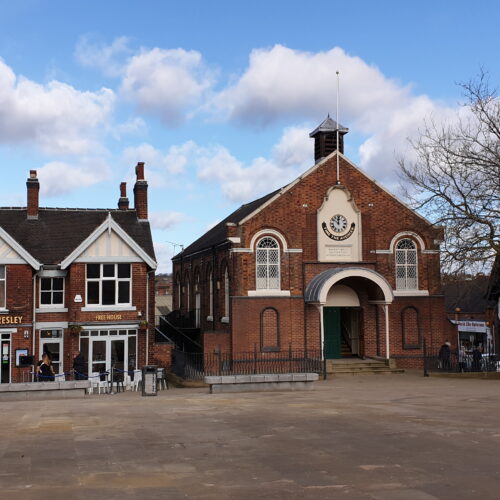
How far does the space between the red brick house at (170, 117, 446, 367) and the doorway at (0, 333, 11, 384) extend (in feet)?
28.3

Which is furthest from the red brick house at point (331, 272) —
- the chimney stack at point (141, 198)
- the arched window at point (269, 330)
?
the chimney stack at point (141, 198)

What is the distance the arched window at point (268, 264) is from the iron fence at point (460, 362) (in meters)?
7.42

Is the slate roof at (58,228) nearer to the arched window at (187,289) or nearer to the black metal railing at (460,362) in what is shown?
the arched window at (187,289)

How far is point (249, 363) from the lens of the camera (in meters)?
29.2

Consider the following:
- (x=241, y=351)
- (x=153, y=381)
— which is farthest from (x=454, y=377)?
(x=153, y=381)

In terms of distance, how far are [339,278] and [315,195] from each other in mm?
4322

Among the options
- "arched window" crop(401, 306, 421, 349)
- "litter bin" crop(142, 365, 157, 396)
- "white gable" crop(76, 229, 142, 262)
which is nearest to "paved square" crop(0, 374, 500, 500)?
"litter bin" crop(142, 365, 157, 396)

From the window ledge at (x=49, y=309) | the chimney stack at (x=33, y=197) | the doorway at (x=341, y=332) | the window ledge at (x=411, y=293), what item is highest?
the chimney stack at (x=33, y=197)

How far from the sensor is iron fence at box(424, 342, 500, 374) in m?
28.9

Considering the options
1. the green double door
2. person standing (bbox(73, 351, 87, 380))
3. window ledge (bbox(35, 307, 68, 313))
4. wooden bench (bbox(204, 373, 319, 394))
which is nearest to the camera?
wooden bench (bbox(204, 373, 319, 394))

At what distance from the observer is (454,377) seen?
28078 mm

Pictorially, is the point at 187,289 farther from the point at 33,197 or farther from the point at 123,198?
the point at 33,197

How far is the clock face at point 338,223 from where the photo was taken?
31.3m

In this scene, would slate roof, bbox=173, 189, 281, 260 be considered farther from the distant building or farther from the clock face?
Answer: the distant building
